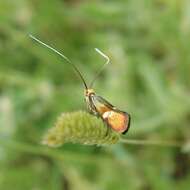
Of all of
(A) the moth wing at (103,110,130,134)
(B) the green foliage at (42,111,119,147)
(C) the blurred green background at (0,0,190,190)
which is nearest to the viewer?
(B) the green foliage at (42,111,119,147)

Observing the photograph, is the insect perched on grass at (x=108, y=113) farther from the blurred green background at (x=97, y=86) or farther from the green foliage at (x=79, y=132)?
the blurred green background at (x=97, y=86)

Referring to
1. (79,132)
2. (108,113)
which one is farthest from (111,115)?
(79,132)

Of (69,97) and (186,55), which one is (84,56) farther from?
(186,55)

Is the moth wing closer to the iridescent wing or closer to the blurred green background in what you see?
the iridescent wing

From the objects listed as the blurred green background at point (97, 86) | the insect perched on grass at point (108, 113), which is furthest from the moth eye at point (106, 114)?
the blurred green background at point (97, 86)

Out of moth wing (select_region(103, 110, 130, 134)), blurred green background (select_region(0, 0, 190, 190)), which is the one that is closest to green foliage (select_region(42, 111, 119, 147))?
moth wing (select_region(103, 110, 130, 134))

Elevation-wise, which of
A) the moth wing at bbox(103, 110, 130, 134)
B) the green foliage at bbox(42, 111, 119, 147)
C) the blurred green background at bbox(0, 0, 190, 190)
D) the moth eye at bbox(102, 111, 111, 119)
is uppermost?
the blurred green background at bbox(0, 0, 190, 190)

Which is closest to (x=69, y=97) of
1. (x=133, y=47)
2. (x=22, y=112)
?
(x=22, y=112)

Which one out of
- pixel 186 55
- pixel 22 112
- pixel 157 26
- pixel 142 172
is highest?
pixel 157 26
